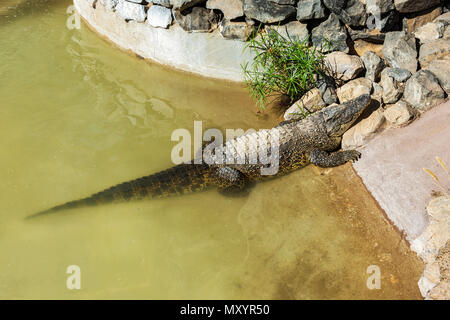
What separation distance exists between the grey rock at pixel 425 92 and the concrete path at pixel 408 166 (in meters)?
0.10

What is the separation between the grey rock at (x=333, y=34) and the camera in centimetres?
518

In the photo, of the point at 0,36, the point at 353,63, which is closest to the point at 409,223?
the point at 353,63

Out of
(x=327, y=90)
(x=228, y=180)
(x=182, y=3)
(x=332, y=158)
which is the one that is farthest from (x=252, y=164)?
(x=182, y=3)

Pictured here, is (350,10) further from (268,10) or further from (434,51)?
(434,51)

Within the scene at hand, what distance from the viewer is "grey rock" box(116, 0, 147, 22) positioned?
20.1 ft

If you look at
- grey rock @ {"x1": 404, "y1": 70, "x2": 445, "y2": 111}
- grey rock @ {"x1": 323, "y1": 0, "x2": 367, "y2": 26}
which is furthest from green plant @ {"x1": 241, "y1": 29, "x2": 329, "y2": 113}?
grey rock @ {"x1": 404, "y1": 70, "x2": 445, "y2": 111}

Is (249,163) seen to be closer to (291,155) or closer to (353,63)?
(291,155)

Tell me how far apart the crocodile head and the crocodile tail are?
1839mm

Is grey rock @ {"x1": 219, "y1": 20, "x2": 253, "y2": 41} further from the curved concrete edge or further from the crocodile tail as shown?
the crocodile tail

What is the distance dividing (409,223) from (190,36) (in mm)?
4445

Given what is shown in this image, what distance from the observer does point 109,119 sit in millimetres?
5383

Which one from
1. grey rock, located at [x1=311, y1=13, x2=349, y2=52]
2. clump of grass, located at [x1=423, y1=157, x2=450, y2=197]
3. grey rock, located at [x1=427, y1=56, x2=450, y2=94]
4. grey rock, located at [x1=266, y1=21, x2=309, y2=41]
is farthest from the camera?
grey rock, located at [x1=266, y1=21, x2=309, y2=41]

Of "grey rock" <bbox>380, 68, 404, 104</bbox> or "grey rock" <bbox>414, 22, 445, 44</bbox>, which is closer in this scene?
"grey rock" <bbox>380, 68, 404, 104</bbox>
